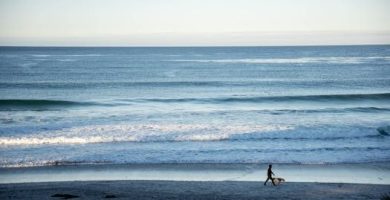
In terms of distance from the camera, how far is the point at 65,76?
56.2 meters

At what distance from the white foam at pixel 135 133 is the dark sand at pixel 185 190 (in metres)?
7.48

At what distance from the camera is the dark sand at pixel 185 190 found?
1334 cm

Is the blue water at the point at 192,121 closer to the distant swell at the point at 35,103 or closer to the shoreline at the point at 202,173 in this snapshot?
the distant swell at the point at 35,103

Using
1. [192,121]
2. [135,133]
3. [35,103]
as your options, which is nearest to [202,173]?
[135,133]

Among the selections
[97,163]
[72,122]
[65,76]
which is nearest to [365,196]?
[97,163]

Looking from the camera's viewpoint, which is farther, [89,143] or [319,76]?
[319,76]

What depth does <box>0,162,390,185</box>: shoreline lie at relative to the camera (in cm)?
1593

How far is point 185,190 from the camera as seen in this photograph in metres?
14.1

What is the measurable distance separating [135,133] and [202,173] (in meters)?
7.89

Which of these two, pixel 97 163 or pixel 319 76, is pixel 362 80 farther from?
pixel 97 163

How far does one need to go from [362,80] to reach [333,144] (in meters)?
31.7

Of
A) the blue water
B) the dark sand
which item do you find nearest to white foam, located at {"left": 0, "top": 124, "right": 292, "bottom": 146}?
the blue water

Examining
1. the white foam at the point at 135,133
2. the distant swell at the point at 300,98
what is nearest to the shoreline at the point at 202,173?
the white foam at the point at 135,133

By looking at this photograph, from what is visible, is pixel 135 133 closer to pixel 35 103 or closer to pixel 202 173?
pixel 202 173
